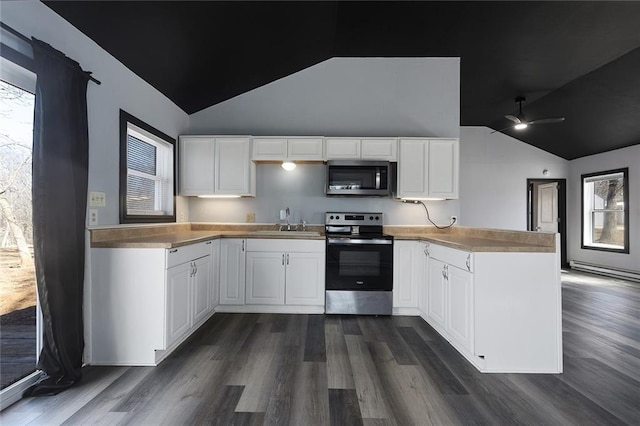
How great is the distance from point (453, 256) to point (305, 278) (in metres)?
1.53

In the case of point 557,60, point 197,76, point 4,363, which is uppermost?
point 557,60

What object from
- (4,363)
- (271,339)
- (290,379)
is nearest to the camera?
(4,363)

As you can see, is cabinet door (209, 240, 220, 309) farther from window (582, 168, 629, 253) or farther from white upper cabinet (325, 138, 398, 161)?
window (582, 168, 629, 253)

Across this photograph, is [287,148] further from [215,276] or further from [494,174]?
[494,174]

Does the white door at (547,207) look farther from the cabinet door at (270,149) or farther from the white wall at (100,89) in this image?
the white wall at (100,89)

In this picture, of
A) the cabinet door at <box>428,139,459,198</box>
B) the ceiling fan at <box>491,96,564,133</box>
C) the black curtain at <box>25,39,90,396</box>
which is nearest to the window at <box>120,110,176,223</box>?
the black curtain at <box>25,39,90,396</box>

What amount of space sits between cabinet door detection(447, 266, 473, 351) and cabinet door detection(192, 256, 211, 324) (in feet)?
7.32

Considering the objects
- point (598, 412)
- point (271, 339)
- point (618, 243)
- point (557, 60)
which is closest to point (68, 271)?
point (271, 339)

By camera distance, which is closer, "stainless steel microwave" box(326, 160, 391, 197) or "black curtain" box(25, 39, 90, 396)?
"black curtain" box(25, 39, 90, 396)

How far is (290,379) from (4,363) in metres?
1.75

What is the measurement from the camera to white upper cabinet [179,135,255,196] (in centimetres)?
355

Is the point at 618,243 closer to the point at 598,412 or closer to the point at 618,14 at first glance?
the point at 618,14

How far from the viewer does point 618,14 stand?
110 inches

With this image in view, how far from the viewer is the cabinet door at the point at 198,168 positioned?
3.57 m
